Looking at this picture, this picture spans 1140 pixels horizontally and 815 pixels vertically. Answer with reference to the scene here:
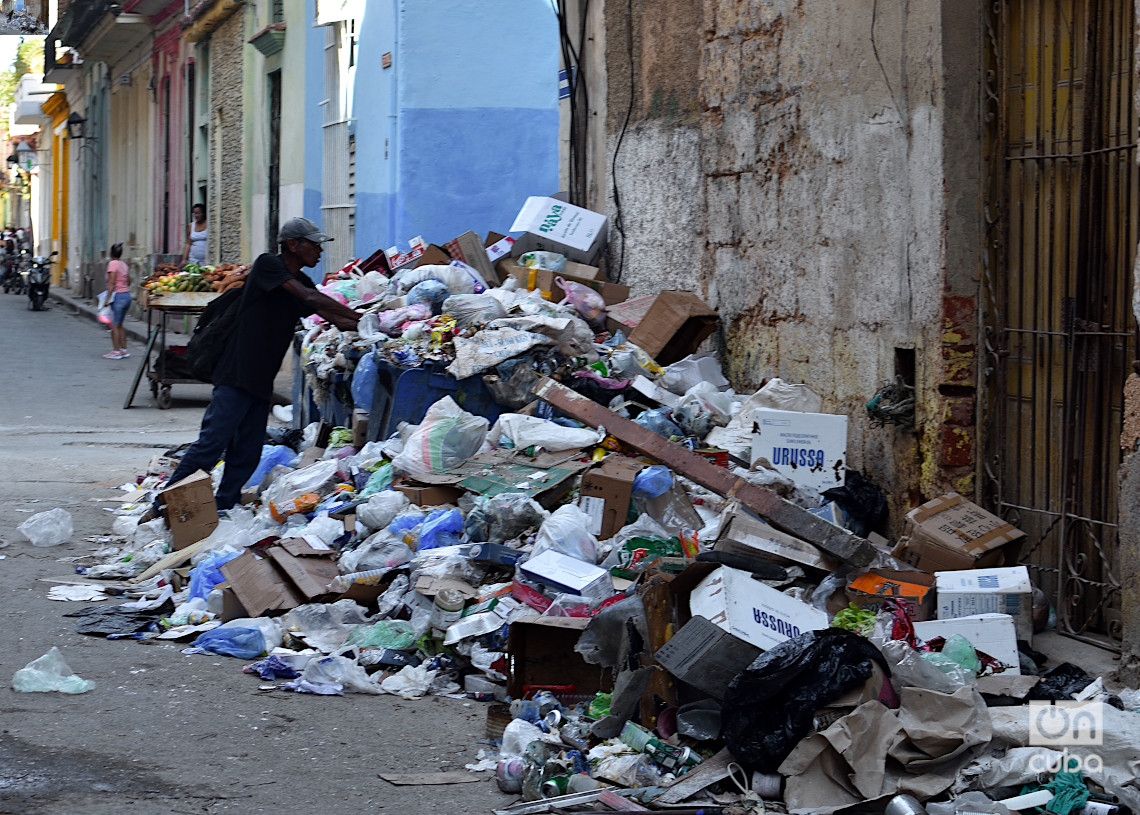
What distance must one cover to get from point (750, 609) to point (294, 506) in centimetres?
337

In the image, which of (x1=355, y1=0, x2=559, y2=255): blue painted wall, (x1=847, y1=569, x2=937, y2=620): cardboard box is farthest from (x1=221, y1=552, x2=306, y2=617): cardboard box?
(x1=355, y1=0, x2=559, y2=255): blue painted wall

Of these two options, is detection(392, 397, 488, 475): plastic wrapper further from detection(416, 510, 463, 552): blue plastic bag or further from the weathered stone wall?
the weathered stone wall

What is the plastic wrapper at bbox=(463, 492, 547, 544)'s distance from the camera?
5.59 meters

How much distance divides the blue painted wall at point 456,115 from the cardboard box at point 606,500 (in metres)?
6.78

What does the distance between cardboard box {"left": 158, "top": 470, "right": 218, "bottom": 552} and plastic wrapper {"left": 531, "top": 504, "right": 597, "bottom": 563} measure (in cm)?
213

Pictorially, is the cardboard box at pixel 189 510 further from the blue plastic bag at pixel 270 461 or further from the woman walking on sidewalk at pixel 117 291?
the woman walking on sidewalk at pixel 117 291

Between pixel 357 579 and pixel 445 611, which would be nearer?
pixel 445 611

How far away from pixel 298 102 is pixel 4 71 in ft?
166

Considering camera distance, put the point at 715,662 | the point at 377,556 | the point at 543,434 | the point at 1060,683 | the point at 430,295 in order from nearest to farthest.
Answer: the point at 715,662
the point at 1060,683
the point at 377,556
the point at 543,434
the point at 430,295

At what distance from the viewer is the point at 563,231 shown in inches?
340

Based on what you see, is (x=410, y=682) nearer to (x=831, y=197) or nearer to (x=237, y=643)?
(x=237, y=643)

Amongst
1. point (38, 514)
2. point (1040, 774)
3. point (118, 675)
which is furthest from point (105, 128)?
point (1040, 774)

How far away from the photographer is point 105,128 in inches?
1241

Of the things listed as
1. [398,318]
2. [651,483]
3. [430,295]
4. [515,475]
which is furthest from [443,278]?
[651,483]
